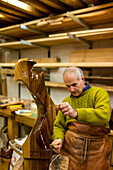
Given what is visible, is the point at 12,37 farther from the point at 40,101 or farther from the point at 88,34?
the point at 40,101

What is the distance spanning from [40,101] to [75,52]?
184cm

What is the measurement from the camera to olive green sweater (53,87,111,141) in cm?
101

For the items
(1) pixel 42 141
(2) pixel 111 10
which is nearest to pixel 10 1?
(2) pixel 111 10

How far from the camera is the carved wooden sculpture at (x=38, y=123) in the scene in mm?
866

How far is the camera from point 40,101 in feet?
3.08

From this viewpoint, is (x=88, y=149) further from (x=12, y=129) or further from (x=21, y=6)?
(x=21, y=6)

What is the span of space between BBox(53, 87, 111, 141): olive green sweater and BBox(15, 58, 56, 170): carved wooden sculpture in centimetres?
19

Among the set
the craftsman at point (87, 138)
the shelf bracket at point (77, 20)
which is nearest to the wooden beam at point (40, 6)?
the shelf bracket at point (77, 20)

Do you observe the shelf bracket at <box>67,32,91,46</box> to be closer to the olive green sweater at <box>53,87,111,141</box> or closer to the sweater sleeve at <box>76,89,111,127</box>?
the olive green sweater at <box>53,87,111,141</box>

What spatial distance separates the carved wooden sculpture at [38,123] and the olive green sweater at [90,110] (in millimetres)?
193

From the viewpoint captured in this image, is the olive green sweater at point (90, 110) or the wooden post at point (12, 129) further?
the wooden post at point (12, 129)

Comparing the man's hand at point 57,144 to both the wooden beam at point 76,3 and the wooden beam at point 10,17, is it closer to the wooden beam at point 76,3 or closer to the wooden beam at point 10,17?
the wooden beam at point 76,3

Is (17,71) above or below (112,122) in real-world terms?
above

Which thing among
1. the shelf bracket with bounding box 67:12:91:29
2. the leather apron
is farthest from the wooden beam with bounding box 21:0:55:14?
Result: the leather apron
